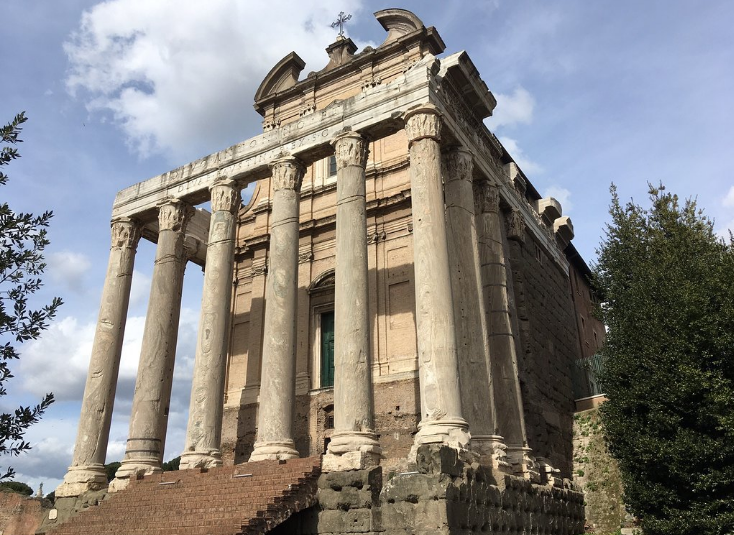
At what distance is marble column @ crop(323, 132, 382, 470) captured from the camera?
12.6 metres

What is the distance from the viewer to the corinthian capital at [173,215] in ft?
Result: 62.4

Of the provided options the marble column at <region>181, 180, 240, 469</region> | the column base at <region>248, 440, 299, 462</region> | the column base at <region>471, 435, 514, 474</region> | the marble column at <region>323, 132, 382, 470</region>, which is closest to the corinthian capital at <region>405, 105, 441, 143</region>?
the marble column at <region>323, 132, 382, 470</region>

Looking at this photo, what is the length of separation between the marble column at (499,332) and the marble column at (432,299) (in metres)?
2.62

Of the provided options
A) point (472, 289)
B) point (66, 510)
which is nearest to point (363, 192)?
point (472, 289)

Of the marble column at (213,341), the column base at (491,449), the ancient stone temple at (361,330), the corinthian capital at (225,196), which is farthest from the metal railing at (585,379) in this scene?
the corinthian capital at (225,196)

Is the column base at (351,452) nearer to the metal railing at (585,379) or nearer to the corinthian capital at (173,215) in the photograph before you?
the corinthian capital at (173,215)

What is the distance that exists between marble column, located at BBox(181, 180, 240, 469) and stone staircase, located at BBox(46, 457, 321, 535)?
2.90ft

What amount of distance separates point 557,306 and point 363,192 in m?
12.2

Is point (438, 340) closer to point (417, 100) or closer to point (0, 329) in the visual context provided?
point (417, 100)

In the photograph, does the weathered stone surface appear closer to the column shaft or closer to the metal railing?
the column shaft

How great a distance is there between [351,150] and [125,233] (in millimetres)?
8532

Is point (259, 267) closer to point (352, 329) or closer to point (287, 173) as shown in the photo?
point (287, 173)

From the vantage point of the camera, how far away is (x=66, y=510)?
1588cm

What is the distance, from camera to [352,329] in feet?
45.2
